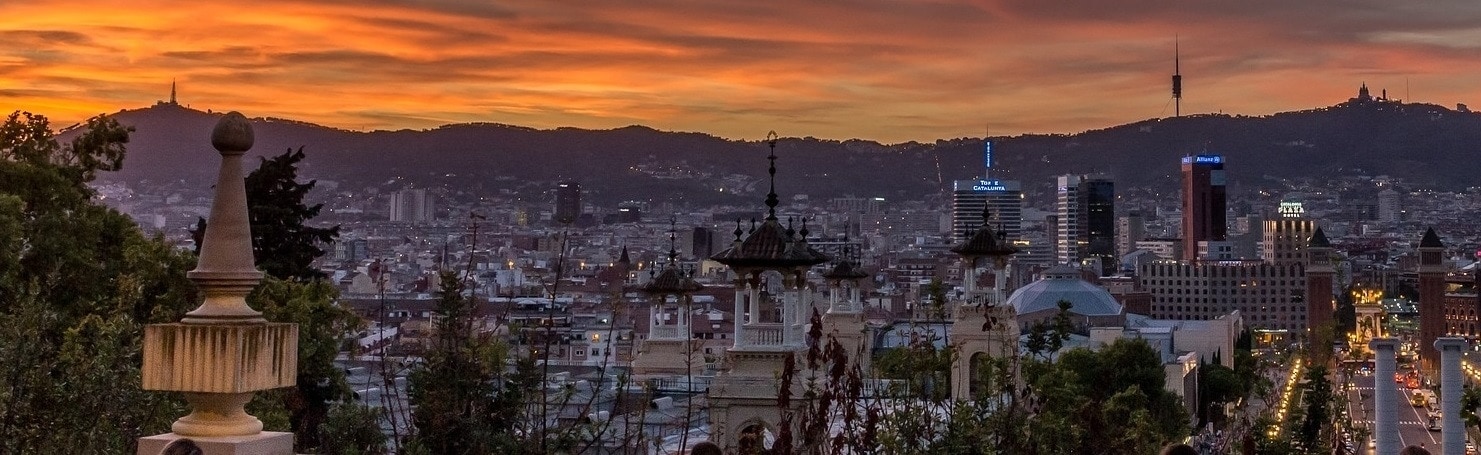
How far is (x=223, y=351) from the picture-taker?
5.75 metres

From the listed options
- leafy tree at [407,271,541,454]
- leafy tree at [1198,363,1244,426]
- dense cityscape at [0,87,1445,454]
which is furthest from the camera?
leafy tree at [1198,363,1244,426]

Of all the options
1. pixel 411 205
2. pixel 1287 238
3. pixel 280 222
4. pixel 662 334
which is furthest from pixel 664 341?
pixel 1287 238

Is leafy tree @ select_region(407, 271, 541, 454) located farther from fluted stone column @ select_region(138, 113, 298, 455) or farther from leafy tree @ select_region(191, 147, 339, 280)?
leafy tree @ select_region(191, 147, 339, 280)

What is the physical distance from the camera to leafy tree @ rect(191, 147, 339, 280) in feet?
78.4

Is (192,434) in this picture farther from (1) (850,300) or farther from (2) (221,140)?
(1) (850,300)

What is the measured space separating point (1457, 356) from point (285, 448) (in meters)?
34.1

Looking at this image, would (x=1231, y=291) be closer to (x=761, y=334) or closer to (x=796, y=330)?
(x=796, y=330)

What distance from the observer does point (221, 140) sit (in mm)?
5953

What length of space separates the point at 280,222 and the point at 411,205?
9414cm

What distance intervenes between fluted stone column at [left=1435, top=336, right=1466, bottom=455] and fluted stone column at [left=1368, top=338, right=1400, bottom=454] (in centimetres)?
84

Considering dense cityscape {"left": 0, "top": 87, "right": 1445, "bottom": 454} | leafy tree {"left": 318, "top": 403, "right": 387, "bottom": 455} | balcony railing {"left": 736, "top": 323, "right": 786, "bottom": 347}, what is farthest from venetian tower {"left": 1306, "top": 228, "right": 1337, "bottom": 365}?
leafy tree {"left": 318, "top": 403, "right": 387, "bottom": 455}

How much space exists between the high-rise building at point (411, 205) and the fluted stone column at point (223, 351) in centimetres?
10975

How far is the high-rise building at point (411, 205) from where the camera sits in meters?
116

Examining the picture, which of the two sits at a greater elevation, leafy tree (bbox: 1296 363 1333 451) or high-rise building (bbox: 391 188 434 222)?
high-rise building (bbox: 391 188 434 222)
